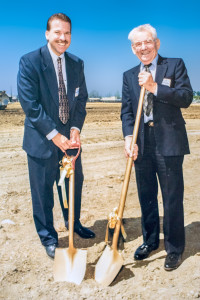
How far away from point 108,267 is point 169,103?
151cm

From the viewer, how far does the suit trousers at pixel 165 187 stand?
124 inches

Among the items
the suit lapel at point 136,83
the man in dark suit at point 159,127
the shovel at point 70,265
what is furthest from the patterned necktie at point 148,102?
the shovel at point 70,265

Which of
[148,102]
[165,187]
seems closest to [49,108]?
[148,102]

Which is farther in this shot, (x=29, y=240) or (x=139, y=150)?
(x=29, y=240)

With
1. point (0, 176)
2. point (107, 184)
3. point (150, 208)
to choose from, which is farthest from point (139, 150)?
point (0, 176)

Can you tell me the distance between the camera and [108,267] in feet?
10.1

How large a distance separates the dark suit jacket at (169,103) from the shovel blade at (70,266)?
43.7 inches

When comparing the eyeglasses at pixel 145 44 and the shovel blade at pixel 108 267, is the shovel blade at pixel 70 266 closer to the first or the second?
the shovel blade at pixel 108 267

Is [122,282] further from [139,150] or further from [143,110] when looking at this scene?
[143,110]

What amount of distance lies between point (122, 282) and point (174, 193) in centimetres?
91

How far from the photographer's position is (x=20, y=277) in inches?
125

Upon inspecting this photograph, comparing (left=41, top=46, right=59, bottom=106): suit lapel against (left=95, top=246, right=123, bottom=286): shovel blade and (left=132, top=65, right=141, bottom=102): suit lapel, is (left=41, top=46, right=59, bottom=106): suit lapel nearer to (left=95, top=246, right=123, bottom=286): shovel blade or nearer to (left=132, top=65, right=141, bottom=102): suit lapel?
(left=132, top=65, right=141, bottom=102): suit lapel

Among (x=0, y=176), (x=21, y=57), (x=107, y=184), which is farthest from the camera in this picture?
(x=0, y=176)

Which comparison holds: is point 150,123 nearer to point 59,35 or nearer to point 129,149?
point 129,149
